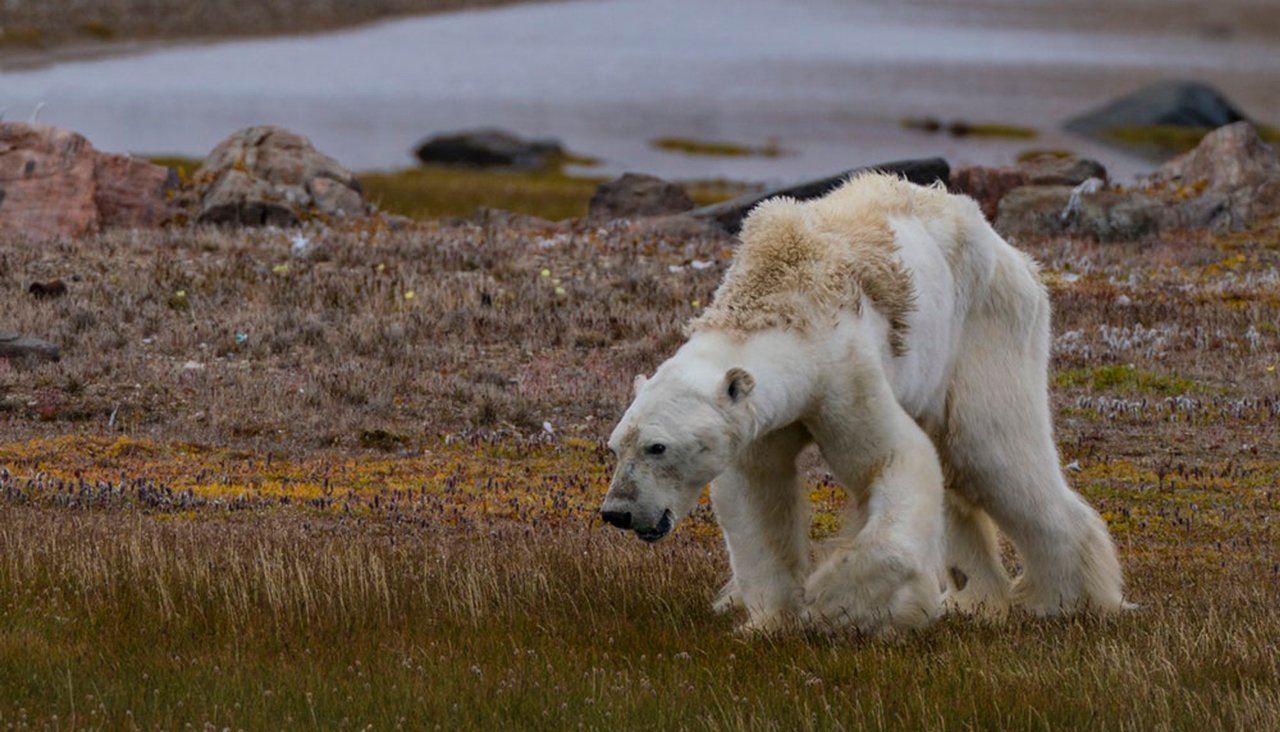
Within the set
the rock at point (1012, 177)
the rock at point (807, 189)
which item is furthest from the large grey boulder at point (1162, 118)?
the rock at point (807, 189)

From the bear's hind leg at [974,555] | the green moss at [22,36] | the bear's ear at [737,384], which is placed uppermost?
the bear's ear at [737,384]

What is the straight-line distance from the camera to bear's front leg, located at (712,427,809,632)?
7961mm

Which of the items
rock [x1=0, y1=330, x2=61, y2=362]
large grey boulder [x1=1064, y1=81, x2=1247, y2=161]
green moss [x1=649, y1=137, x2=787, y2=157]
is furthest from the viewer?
large grey boulder [x1=1064, y1=81, x2=1247, y2=161]

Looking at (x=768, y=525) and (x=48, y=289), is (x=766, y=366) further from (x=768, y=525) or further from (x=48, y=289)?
(x=48, y=289)

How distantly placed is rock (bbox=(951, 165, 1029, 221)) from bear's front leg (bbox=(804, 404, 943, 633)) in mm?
19615

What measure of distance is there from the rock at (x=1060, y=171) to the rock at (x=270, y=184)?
33.2 ft

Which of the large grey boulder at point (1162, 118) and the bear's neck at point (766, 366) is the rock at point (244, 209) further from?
the large grey boulder at point (1162, 118)

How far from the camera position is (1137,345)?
18.2 metres

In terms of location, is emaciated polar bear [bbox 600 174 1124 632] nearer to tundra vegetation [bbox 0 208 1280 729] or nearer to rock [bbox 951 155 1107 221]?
tundra vegetation [bbox 0 208 1280 729]

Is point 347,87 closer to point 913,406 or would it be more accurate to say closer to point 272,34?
point 272,34

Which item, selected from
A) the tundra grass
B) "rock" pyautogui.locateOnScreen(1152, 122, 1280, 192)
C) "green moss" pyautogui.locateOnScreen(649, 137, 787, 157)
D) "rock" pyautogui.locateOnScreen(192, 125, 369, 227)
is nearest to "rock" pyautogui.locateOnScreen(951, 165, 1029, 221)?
"rock" pyautogui.locateOnScreen(1152, 122, 1280, 192)

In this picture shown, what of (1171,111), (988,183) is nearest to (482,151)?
(1171,111)

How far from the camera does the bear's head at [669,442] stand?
7.01 meters

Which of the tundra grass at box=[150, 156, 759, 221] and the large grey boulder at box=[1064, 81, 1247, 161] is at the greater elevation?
the tundra grass at box=[150, 156, 759, 221]
